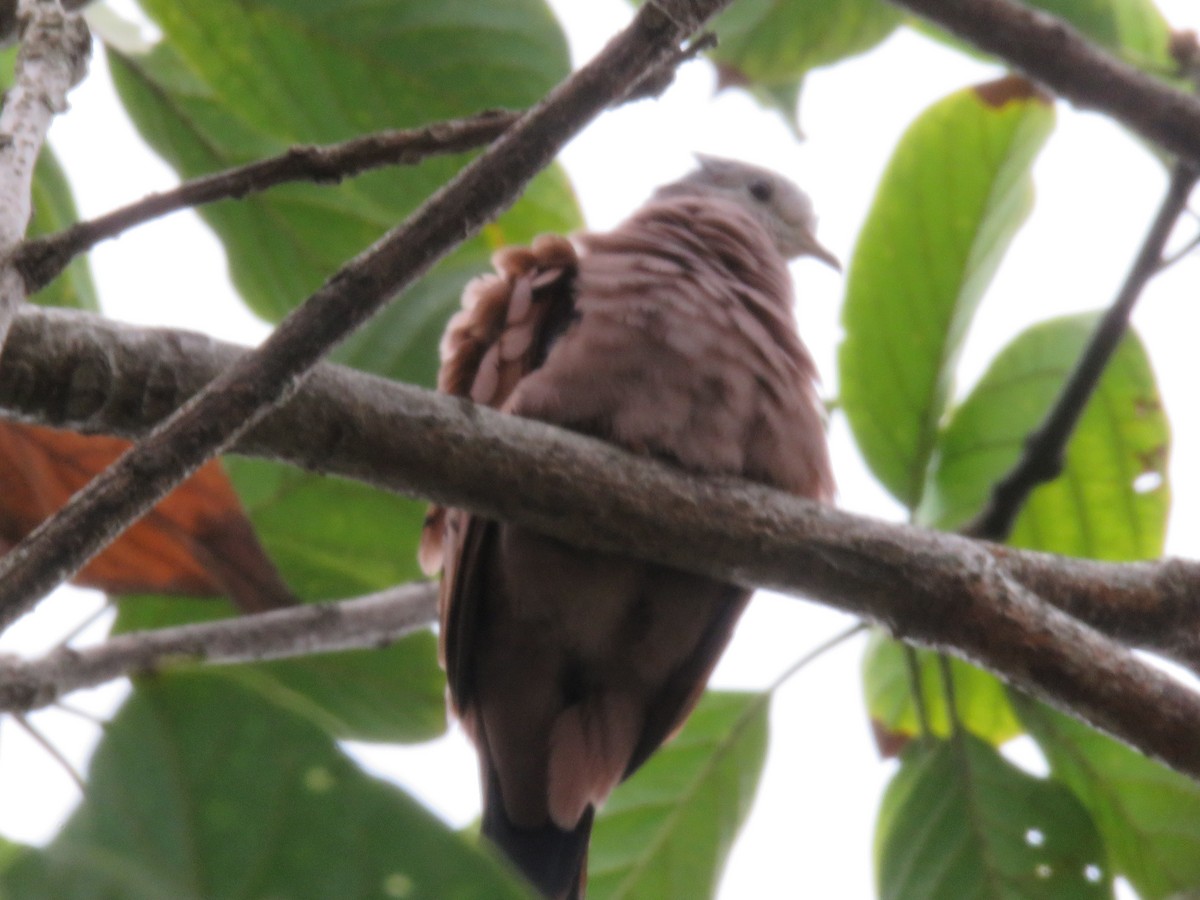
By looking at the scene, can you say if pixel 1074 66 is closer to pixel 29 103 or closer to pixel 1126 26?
pixel 1126 26

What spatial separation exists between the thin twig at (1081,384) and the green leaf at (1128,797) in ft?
1.46

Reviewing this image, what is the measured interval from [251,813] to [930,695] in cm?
277

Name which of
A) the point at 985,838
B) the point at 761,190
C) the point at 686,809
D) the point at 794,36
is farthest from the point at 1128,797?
the point at 761,190

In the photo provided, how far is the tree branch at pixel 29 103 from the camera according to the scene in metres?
1.51

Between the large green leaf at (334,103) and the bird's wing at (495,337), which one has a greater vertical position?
the large green leaf at (334,103)

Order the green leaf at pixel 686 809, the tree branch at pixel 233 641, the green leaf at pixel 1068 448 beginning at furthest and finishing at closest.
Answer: the green leaf at pixel 1068 448 < the green leaf at pixel 686 809 < the tree branch at pixel 233 641

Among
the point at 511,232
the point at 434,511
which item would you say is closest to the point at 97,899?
the point at 434,511

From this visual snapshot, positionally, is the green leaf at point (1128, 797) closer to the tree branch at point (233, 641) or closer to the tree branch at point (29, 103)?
the tree branch at point (233, 641)

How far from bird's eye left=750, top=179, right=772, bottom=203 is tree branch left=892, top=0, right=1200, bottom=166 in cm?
155

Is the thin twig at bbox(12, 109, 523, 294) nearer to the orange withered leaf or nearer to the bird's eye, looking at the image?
the orange withered leaf

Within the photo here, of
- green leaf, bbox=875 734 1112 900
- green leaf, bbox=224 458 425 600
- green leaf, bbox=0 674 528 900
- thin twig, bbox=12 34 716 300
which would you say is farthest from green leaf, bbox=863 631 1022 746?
green leaf, bbox=0 674 528 900

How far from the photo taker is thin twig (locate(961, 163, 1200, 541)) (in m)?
3.21

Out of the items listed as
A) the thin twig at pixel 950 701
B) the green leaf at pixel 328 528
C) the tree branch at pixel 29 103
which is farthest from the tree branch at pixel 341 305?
the thin twig at pixel 950 701

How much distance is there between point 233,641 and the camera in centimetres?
273
